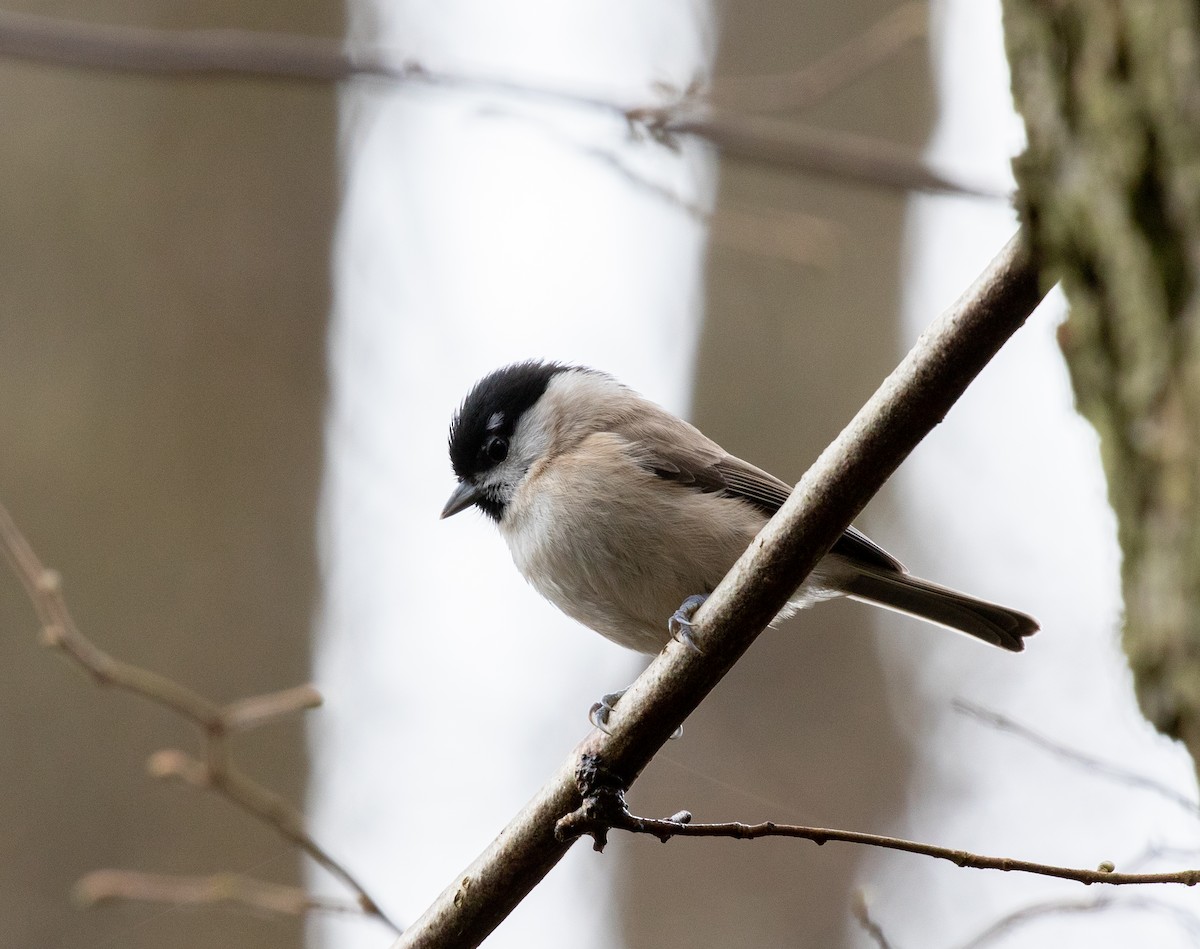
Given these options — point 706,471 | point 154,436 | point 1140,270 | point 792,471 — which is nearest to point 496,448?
point 706,471

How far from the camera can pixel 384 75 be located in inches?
105

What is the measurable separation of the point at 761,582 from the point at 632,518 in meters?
1.40

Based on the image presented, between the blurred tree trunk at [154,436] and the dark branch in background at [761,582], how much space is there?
295 cm

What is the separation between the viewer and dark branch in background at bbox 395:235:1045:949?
147cm

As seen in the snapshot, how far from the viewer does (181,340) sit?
5.00 metres

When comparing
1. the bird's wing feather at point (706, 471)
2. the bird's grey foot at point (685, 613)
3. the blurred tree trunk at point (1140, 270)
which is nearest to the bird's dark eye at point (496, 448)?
the bird's wing feather at point (706, 471)

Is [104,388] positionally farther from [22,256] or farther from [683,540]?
[683,540]

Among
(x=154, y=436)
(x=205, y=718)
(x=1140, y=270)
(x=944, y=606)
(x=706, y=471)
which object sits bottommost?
(x=154, y=436)

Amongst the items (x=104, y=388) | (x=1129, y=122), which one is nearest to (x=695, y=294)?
(x=104, y=388)

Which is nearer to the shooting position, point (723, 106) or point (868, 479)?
point (868, 479)

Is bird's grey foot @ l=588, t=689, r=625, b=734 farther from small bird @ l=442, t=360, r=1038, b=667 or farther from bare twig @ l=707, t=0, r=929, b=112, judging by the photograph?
bare twig @ l=707, t=0, r=929, b=112

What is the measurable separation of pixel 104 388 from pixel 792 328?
11.0 ft

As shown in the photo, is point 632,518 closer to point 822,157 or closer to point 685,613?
point 685,613

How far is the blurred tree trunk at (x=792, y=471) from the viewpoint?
505 centimetres
